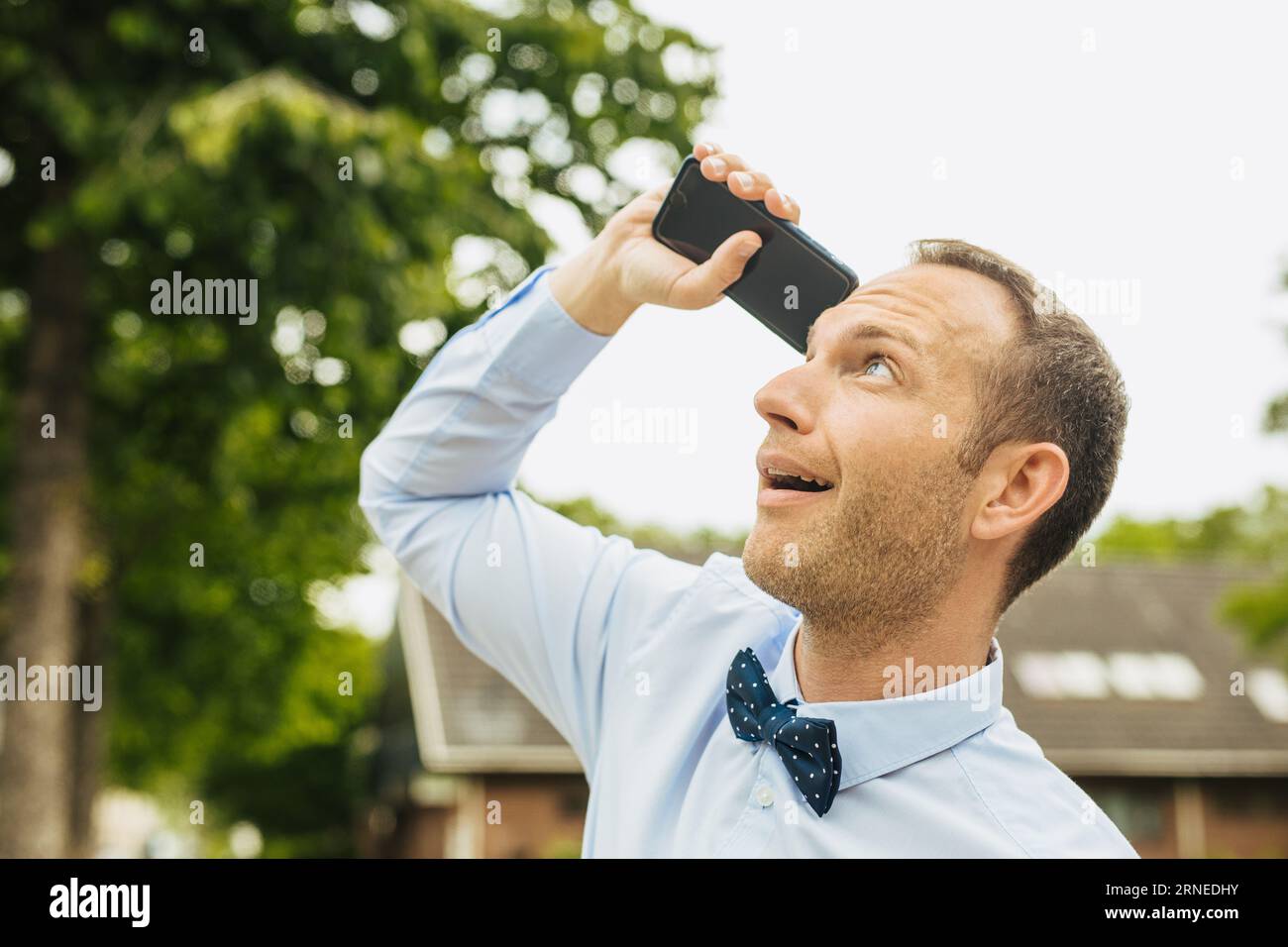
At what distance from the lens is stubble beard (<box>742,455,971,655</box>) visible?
72.3 inches

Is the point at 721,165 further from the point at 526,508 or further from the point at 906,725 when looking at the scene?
the point at 906,725

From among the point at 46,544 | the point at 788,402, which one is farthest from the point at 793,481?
the point at 46,544

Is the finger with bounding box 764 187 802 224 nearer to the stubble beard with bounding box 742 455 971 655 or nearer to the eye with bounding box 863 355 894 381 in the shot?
the eye with bounding box 863 355 894 381

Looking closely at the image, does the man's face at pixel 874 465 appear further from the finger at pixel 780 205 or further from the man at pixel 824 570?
the finger at pixel 780 205

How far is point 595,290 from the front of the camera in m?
2.25

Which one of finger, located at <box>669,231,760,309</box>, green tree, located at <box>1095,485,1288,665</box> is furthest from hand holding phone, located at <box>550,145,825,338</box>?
green tree, located at <box>1095,485,1288,665</box>

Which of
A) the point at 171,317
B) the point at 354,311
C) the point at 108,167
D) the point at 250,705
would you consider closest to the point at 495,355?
the point at 354,311

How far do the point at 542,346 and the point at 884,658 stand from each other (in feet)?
2.59

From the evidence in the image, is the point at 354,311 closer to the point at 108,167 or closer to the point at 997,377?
the point at 108,167

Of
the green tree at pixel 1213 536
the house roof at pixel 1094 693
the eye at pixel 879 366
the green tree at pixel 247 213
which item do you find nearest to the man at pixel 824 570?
the eye at pixel 879 366
